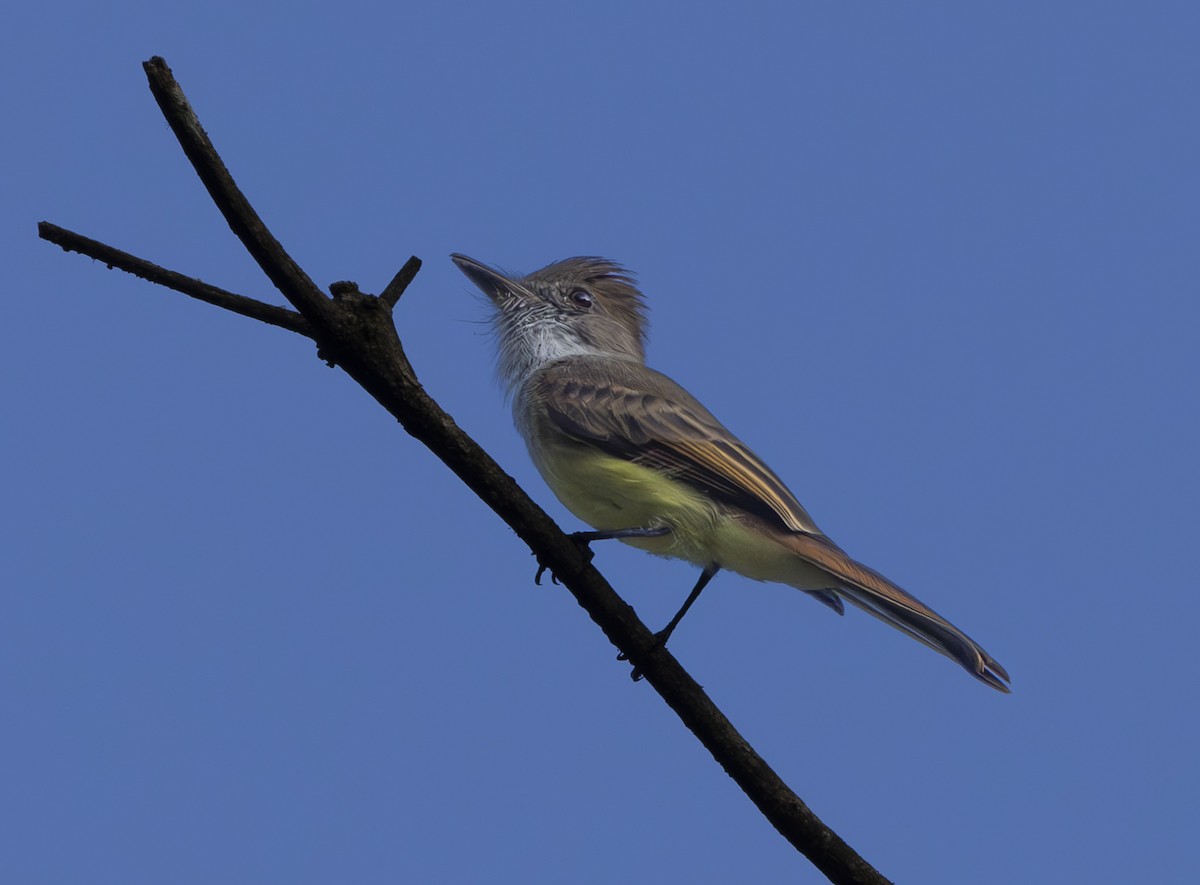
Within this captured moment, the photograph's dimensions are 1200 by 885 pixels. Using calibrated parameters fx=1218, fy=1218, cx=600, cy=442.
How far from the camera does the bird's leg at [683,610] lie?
6.07 meters

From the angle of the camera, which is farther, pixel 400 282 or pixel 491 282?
pixel 491 282

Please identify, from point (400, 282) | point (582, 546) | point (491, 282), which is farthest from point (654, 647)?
point (491, 282)

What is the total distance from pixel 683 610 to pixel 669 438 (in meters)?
0.95

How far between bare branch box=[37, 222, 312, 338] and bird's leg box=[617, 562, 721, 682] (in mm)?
2299

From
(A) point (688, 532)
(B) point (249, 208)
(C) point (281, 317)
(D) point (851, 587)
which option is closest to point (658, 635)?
(A) point (688, 532)

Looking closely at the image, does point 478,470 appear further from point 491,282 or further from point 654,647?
point 491,282

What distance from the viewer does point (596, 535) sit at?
5895 mm

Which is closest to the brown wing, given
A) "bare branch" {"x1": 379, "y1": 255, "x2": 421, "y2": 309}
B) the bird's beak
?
the bird's beak

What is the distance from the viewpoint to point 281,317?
15.7 feet

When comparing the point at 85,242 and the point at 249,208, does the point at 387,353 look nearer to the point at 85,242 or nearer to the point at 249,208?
the point at 249,208

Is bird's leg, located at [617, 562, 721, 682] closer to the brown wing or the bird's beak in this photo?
the brown wing

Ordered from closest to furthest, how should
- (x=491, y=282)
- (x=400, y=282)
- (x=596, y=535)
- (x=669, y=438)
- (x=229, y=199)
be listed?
(x=229, y=199)
(x=400, y=282)
(x=596, y=535)
(x=669, y=438)
(x=491, y=282)

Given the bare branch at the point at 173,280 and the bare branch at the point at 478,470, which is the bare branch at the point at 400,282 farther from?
the bare branch at the point at 173,280

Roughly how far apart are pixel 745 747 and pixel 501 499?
5.47 feet
